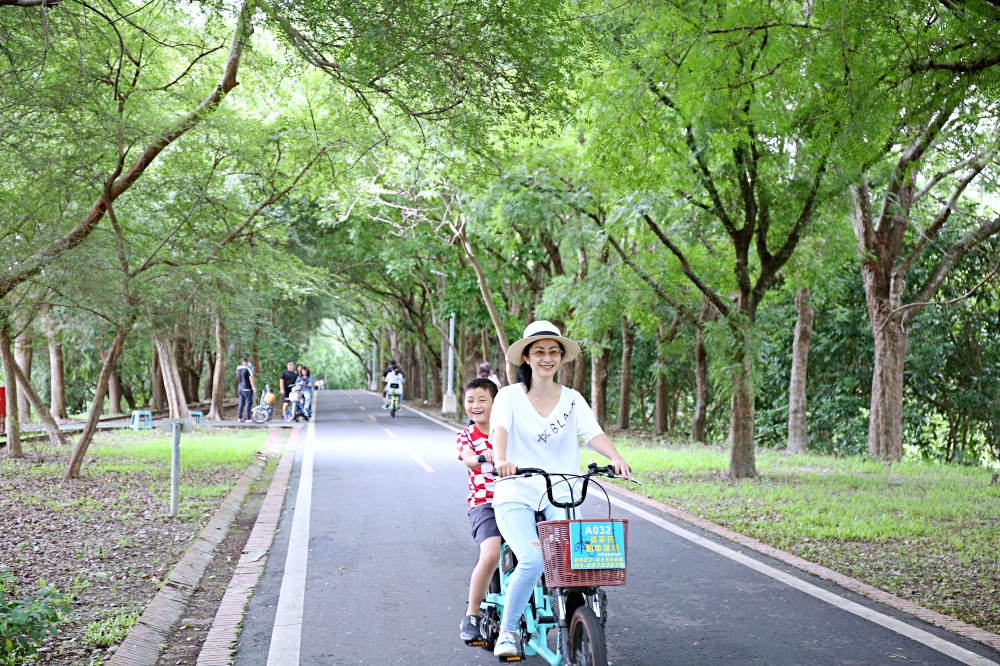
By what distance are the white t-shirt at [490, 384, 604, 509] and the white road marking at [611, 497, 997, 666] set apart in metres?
2.71

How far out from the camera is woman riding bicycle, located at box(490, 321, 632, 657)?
470cm

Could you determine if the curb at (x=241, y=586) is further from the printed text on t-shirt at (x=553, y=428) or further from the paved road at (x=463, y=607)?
the printed text on t-shirt at (x=553, y=428)

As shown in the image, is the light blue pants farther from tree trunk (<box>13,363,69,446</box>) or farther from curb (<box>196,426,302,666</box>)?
tree trunk (<box>13,363,69,446</box>)

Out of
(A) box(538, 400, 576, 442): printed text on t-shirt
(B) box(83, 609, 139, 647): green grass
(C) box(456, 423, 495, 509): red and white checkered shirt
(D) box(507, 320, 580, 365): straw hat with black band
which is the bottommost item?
(B) box(83, 609, 139, 647): green grass

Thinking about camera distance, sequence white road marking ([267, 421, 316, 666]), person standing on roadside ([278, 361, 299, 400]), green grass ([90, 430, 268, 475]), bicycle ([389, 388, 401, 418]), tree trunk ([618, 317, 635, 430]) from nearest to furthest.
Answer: white road marking ([267, 421, 316, 666])
green grass ([90, 430, 268, 475])
tree trunk ([618, 317, 635, 430])
person standing on roadside ([278, 361, 299, 400])
bicycle ([389, 388, 401, 418])

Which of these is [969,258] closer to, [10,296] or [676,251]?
[676,251]

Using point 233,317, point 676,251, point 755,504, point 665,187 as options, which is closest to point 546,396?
point 755,504

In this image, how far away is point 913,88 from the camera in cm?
748

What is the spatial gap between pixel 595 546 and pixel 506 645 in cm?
96

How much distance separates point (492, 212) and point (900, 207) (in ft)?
24.3

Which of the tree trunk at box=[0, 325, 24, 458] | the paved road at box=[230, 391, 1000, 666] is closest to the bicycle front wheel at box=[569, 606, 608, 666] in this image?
the paved road at box=[230, 391, 1000, 666]

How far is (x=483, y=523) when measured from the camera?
530cm

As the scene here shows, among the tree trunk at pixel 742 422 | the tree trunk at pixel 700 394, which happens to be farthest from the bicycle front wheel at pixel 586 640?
the tree trunk at pixel 700 394

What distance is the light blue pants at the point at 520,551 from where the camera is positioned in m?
4.64
